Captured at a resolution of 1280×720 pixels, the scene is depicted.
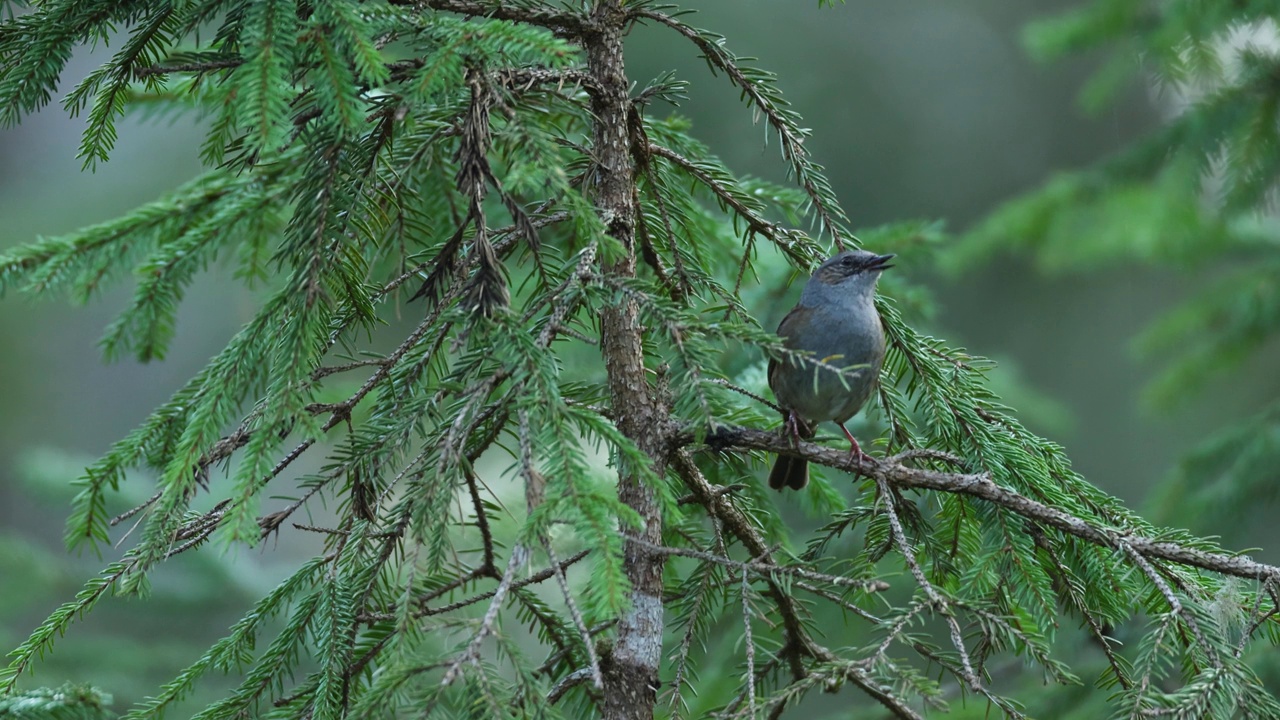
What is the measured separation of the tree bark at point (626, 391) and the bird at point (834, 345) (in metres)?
0.64

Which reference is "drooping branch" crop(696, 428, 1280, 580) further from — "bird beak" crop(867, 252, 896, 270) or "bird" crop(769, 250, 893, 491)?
"bird beak" crop(867, 252, 896, 270)

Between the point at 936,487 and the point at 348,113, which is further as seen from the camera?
the point at 936,487

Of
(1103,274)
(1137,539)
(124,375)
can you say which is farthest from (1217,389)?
(124,375)

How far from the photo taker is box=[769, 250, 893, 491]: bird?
265 centimetres

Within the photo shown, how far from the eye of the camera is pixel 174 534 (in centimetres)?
163

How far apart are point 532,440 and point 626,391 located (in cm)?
53

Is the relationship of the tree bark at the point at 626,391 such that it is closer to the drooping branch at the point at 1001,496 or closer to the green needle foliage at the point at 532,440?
the green needle foliage at the point at 532,440

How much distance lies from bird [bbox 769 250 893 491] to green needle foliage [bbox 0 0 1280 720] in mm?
221

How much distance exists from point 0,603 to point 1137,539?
4.96 meters

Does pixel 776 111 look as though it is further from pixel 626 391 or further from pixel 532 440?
pixel 532 440

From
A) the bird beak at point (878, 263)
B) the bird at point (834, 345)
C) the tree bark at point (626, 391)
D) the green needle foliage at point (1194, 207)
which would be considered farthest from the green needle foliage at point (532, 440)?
the green needle foliage at point (1194, 207)

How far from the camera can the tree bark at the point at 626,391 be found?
6.33ft

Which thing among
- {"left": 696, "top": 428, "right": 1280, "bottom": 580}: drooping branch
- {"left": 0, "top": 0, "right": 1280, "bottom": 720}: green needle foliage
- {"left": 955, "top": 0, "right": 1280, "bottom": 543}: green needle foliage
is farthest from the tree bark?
{"left": 955, "top": 0, "right": 1280, "bottom": 543}: green needle foliage

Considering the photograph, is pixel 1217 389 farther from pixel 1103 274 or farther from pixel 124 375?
pixel 124 375
